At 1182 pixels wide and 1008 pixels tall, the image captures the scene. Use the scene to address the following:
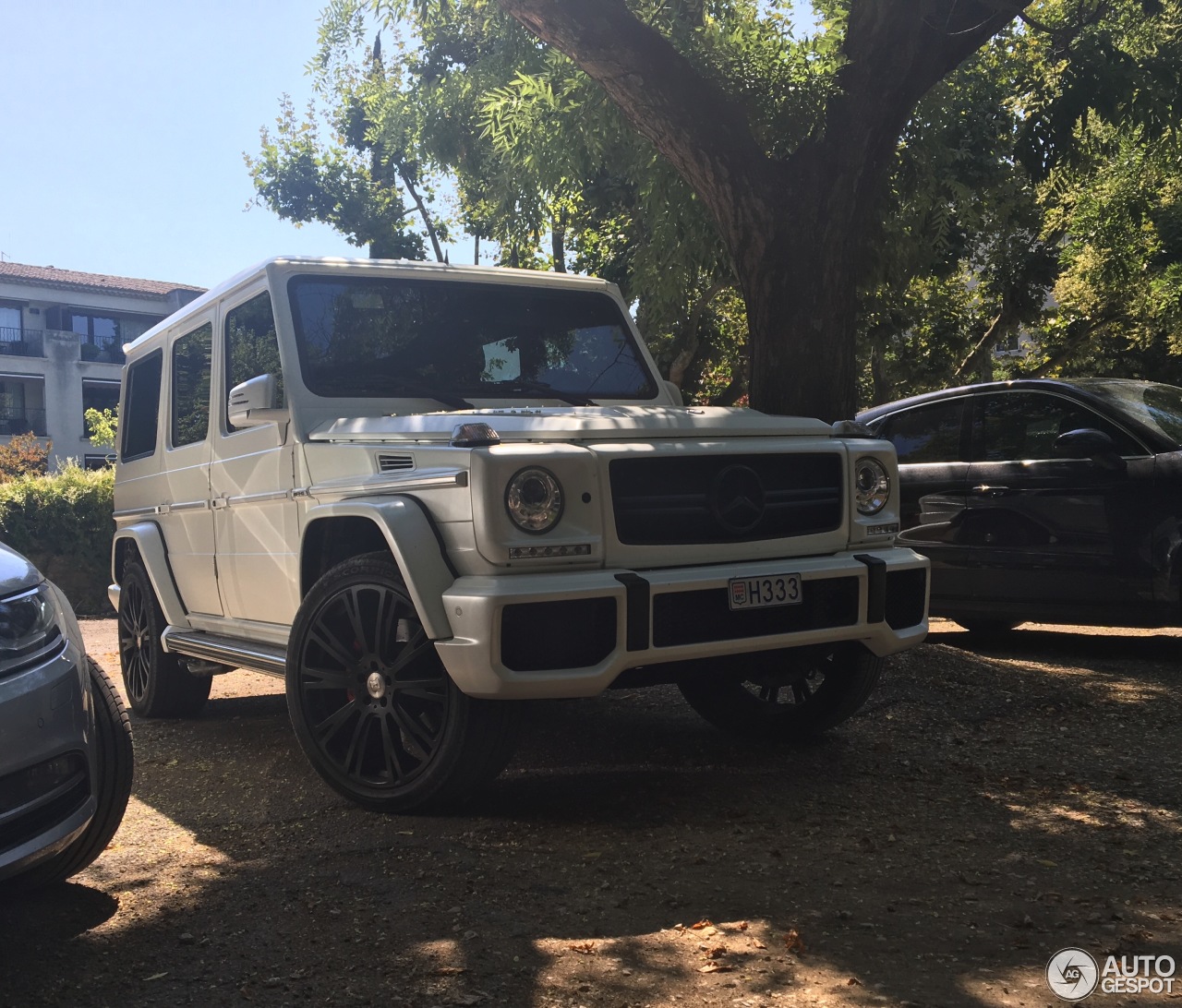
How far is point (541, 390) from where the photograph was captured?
572cm

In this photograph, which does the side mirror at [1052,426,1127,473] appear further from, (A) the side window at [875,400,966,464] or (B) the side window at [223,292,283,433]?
(B) the side window at [223,292,283,433]

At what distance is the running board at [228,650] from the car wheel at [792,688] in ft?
5.63

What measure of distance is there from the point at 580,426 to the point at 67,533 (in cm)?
1347

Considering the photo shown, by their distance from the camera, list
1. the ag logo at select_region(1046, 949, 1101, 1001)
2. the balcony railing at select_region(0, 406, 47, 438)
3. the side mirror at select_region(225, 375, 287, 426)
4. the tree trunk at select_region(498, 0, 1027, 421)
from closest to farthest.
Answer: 1. the ag logo at select_region(1046, 949, 1101, 1001)
2. the side mirror at select_region(225, 375, 287, 426)
3. the tree trunk at select_region(498, 0, 1027, 421)
4. the balcony railing at select_region(0, 406, 47, 438)

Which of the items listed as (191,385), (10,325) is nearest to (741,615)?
(191,385)

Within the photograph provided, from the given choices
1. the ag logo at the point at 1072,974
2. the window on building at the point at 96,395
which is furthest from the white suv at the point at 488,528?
the window on building at the point at 96,395

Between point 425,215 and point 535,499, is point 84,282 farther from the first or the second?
point 535,499

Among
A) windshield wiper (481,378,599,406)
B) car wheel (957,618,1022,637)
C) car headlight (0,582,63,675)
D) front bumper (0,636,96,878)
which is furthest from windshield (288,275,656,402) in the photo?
car wheel (957,618,1022,637)

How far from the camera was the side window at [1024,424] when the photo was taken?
756 cm

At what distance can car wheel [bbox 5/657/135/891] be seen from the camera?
3559 millimetres

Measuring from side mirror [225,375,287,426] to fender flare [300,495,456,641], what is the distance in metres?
1.07

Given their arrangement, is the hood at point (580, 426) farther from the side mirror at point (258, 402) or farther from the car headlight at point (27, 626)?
the car headlight at point (27, 626)

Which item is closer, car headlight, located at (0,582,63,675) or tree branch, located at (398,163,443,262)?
car headlight, located at (0,582,63,675)

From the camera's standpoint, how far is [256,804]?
16.3 feet
